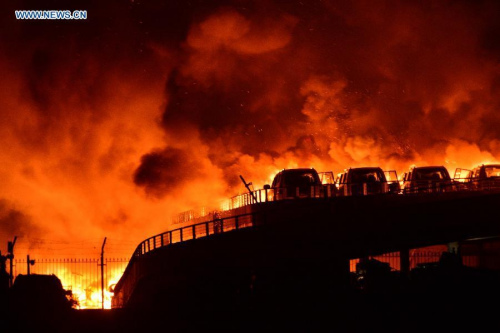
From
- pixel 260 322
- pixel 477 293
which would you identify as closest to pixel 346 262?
pixel 477 293

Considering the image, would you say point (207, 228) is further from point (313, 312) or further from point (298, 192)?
point (313, 312)

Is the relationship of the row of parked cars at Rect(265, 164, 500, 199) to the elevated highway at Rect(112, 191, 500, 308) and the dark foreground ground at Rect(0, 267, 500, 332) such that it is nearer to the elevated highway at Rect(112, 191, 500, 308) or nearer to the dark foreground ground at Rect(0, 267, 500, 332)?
the elevated highway at Rect(112, 191, 500, 308)

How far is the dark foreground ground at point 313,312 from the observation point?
52.1ft

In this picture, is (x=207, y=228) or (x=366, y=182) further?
(x=366, y=182)

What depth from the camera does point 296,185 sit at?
31.9 meters

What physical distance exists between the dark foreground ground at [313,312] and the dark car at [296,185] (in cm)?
940

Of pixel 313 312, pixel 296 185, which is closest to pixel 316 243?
pixel 313 312

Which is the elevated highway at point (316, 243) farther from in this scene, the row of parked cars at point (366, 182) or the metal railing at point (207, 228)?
the row of parked cars at point (366, 182)

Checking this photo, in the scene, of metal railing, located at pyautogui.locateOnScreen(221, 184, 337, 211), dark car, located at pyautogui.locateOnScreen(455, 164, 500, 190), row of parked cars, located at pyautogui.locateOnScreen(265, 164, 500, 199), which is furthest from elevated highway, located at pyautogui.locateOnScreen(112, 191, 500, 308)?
metal railing, located at pyautogui.locateOnScreen(221, 184, 337, 211)

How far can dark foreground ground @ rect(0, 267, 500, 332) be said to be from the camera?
626 inches

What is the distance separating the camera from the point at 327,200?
2906 cm

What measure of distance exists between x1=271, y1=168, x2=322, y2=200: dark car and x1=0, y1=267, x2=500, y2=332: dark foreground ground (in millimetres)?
9400

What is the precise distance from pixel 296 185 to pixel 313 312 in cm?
1429

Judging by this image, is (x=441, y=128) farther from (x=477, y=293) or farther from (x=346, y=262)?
(x=477, y=293)
